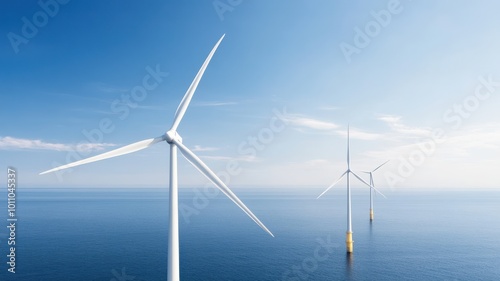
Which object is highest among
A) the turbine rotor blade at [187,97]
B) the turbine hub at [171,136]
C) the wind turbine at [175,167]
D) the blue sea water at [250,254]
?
the turbine rotor blade at [187,97]

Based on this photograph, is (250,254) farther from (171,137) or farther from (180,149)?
(171,137)

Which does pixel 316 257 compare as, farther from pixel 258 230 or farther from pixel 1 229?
pixel 1 229

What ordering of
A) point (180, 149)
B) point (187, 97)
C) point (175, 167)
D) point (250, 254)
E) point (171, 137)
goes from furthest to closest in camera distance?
point (250, 254) < point (187, 97) < point (180, 149) < point (175, 167) < point (171, 137)

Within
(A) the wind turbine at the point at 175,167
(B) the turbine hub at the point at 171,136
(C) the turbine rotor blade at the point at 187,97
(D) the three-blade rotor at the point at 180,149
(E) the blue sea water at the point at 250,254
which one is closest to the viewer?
(A) the wind turbine at the point at 175,167

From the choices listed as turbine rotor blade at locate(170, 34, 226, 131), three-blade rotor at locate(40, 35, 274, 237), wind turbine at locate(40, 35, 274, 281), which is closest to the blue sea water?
wind turbine at locate(40, 35, 274, 281)

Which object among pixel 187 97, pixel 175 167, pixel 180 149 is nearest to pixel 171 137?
pixel 180 149

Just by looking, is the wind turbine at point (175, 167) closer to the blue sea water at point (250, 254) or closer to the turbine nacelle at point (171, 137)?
the turbine nacelle at point (171, 137)

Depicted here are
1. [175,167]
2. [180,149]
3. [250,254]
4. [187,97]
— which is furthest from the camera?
[250,254]

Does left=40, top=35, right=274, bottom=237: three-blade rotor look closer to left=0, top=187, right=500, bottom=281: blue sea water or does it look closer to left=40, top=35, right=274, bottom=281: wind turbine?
left=40, top=35, right=274, bottom=281: wind turbine

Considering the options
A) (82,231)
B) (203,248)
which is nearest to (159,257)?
(203,248)

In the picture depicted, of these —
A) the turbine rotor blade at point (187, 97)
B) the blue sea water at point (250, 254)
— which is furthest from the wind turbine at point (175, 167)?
the blue sea water at point (250, 254)

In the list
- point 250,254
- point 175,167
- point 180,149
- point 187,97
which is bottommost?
point 250,254

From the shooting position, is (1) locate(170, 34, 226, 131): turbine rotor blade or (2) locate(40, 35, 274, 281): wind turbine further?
(1) locate(170, 34, 226, 131): turbine rotor blade

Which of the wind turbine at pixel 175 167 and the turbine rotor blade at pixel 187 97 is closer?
the wind turbine at pixel 175 167
